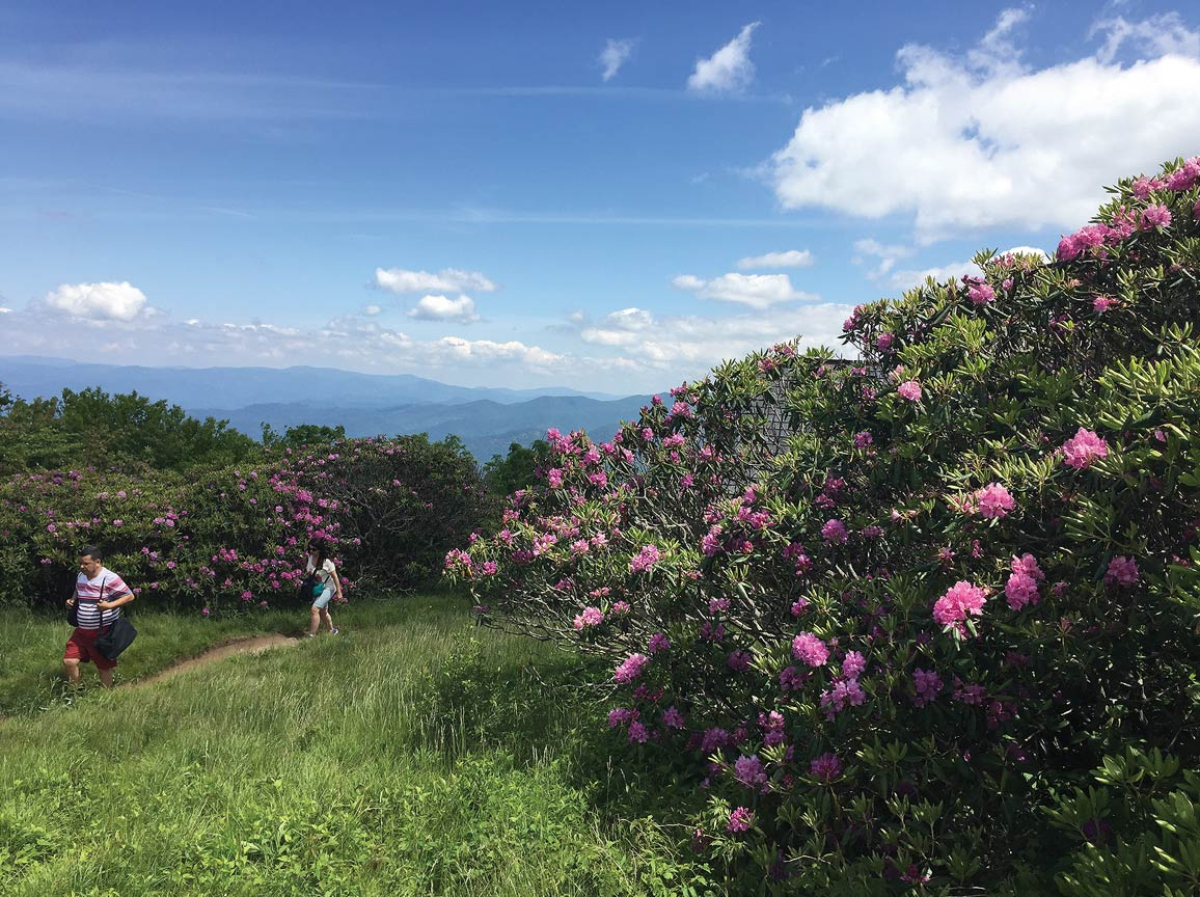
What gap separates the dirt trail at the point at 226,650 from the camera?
8.61 m

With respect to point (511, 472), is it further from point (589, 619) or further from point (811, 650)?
point (811, 650)

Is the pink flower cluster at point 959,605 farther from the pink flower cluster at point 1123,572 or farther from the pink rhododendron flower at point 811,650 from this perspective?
the pink rhododendron flower at point 811,650

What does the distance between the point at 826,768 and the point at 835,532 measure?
129 centimetres

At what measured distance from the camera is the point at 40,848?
12.4ft

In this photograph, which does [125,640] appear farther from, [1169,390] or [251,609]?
[1169,390]

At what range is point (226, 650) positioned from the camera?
989cm

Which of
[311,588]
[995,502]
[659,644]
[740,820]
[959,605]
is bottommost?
[311,588]

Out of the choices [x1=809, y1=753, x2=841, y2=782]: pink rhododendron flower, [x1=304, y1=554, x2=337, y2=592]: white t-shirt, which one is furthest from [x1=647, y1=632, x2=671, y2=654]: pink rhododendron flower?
[x1=304, y1=554, x2=337, y2=592]: white t-shirt

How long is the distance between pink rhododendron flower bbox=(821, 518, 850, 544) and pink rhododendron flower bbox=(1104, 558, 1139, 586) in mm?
1390

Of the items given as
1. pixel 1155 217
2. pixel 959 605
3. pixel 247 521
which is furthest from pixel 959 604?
pixel 247 521

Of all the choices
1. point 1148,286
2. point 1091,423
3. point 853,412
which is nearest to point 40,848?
point 853,412

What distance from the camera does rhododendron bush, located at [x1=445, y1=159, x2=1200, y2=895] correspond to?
240 cm

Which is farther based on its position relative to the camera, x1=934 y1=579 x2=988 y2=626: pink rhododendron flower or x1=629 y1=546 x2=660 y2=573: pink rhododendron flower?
x1=629 y1=546 x2=660 y2=573: pink rhododendron flower

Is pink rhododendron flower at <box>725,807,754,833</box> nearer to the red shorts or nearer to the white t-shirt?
the red shorts
